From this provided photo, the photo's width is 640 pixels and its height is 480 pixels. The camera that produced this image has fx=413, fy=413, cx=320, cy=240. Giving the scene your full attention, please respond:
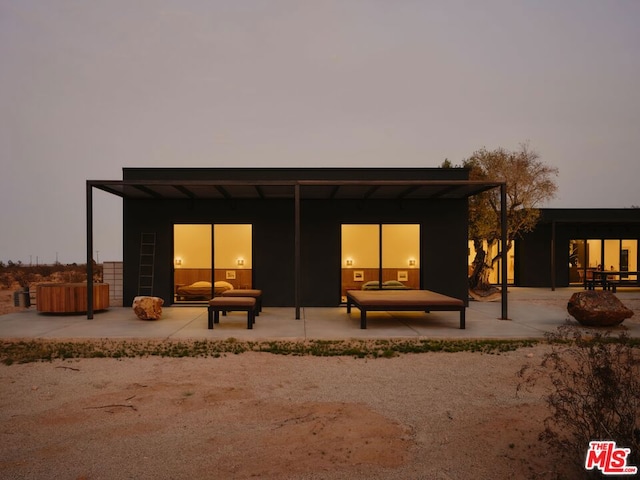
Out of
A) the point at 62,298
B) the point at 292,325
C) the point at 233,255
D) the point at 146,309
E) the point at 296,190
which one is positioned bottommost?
the point at 292,325

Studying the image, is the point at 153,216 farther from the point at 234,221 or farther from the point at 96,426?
the point at 96,426

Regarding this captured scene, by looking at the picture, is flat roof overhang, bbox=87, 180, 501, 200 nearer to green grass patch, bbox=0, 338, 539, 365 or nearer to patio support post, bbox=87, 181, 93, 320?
patio support post, bbox=87, 181, 93, 320

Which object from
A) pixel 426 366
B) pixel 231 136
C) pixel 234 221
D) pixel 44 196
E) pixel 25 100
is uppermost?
pixel 25 100

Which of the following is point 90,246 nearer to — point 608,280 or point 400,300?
point 400,300

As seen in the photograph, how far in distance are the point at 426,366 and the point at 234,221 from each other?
6999mm

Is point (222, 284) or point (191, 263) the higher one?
point (191, 263)

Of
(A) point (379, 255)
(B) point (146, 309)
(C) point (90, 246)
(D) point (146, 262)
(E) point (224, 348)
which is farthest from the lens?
(A) point (379, 255)

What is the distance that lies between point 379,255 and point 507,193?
7754 mm

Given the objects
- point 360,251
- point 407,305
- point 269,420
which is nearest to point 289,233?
point 360,251

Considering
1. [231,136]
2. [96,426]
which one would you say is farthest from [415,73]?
[96,426]

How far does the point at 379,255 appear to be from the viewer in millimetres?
11078

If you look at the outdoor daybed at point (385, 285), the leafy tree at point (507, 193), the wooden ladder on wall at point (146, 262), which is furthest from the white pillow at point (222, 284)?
the leafy tree at point (507, 193)

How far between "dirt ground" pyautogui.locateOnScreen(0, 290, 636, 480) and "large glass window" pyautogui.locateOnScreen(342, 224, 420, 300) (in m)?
5.72

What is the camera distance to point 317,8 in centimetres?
1872
